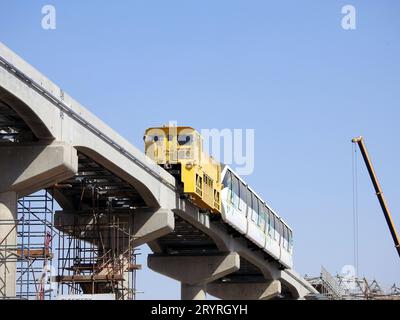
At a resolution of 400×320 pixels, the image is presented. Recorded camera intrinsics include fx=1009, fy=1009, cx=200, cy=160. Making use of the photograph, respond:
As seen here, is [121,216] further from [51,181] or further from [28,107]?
[28,107]

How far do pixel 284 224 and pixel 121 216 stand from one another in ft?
96.4

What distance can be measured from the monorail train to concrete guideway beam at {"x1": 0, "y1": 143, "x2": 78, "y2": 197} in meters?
14.8

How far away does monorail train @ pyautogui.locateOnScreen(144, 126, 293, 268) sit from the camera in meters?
50.7

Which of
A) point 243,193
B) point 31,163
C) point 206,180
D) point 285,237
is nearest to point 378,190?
point 285,237

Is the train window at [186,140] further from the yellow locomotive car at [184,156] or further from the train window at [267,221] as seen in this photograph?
the train window at [267,221]

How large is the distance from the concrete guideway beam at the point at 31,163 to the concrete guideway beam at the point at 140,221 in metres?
14.1

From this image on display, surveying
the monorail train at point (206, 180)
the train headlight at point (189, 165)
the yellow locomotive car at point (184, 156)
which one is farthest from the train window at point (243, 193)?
the train headlight at point (189, 165)

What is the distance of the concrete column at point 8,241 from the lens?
114 feet

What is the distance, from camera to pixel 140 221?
5050cm

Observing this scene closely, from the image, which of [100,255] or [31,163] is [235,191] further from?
[31,163]

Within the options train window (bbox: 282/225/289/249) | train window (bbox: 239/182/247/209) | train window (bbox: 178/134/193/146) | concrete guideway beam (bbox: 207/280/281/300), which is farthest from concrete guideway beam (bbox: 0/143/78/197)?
concrete guideway beam (bbox: 207/280/281/300)

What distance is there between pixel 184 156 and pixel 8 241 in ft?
55.0

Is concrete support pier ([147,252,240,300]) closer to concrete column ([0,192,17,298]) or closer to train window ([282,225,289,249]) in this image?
train window ([282,225,289,249])
